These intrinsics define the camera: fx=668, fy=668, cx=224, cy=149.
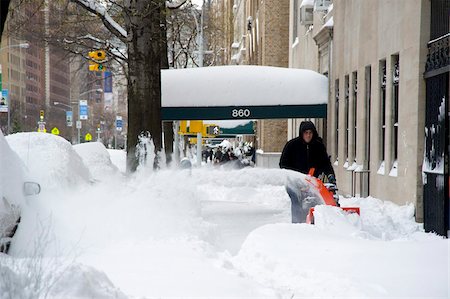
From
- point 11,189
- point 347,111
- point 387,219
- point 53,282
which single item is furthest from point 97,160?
point 53,282

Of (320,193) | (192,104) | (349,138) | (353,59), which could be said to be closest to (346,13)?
(353,59)

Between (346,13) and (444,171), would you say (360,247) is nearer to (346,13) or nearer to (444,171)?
(444,171)

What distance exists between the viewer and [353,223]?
8148 millimetres

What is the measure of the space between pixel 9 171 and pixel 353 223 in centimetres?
405

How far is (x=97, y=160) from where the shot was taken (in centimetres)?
1312

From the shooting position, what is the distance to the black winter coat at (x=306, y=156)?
33.1ft

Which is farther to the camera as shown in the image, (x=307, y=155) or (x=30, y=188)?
(x=307, y=155)

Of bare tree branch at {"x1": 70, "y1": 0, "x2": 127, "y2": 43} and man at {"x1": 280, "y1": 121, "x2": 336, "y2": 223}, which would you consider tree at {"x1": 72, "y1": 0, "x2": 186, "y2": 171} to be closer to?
bare tree branch at {"x1": 70, "y1": 0, "x2": 127, "y2": 43}

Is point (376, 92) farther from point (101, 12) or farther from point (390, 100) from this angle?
point (101, 12)

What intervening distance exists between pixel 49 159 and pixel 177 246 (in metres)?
3.03

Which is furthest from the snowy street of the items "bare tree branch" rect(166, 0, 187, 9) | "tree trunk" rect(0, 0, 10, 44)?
"bare tree branch" rect(166, 0, 187, 9)

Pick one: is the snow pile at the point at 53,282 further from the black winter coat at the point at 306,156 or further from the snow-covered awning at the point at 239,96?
the snow-covered awning at the point at 239,96

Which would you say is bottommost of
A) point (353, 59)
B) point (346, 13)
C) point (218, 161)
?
point (218, 161)

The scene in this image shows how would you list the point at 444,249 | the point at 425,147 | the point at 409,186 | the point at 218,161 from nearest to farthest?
1. the point at 444,249
2. the point at 425,147
3. the point at 409,186
4. the point at 218,161
